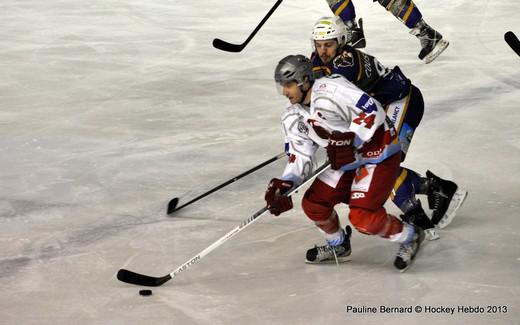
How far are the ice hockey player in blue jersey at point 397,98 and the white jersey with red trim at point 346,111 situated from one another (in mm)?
442

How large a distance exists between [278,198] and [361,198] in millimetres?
328

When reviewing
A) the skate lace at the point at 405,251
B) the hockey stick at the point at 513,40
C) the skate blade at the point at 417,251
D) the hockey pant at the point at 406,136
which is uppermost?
the hockey stick at the point at 513,40

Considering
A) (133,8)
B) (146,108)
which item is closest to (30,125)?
(146,108)

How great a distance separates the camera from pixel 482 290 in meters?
3.55

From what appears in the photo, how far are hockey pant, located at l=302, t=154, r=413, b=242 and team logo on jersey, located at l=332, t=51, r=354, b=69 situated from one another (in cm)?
50

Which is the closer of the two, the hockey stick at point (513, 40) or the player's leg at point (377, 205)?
the player's leg at point (377, 205)

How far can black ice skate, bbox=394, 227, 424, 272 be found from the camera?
376 centimetres

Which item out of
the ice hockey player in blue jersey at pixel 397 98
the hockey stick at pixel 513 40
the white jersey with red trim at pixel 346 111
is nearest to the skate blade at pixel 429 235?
the ice hockey player in blue jersey at pixel 397 98

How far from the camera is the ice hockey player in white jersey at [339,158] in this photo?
3.56 metres

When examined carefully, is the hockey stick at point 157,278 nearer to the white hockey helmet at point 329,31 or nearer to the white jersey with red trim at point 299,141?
the white jersey with red trim at point 299,141

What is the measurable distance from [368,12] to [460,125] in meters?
3.95

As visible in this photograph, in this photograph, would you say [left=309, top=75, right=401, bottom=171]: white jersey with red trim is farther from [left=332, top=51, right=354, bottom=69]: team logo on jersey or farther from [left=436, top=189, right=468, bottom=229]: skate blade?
[left=436, top=189, right=468, bottom=229]: skate blade

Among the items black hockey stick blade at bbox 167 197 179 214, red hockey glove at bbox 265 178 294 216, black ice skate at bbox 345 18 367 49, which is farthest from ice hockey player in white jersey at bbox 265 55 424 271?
black ice skate at bbox 345 18 367 49

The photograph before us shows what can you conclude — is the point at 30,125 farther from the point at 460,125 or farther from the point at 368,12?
the point at 368,12
